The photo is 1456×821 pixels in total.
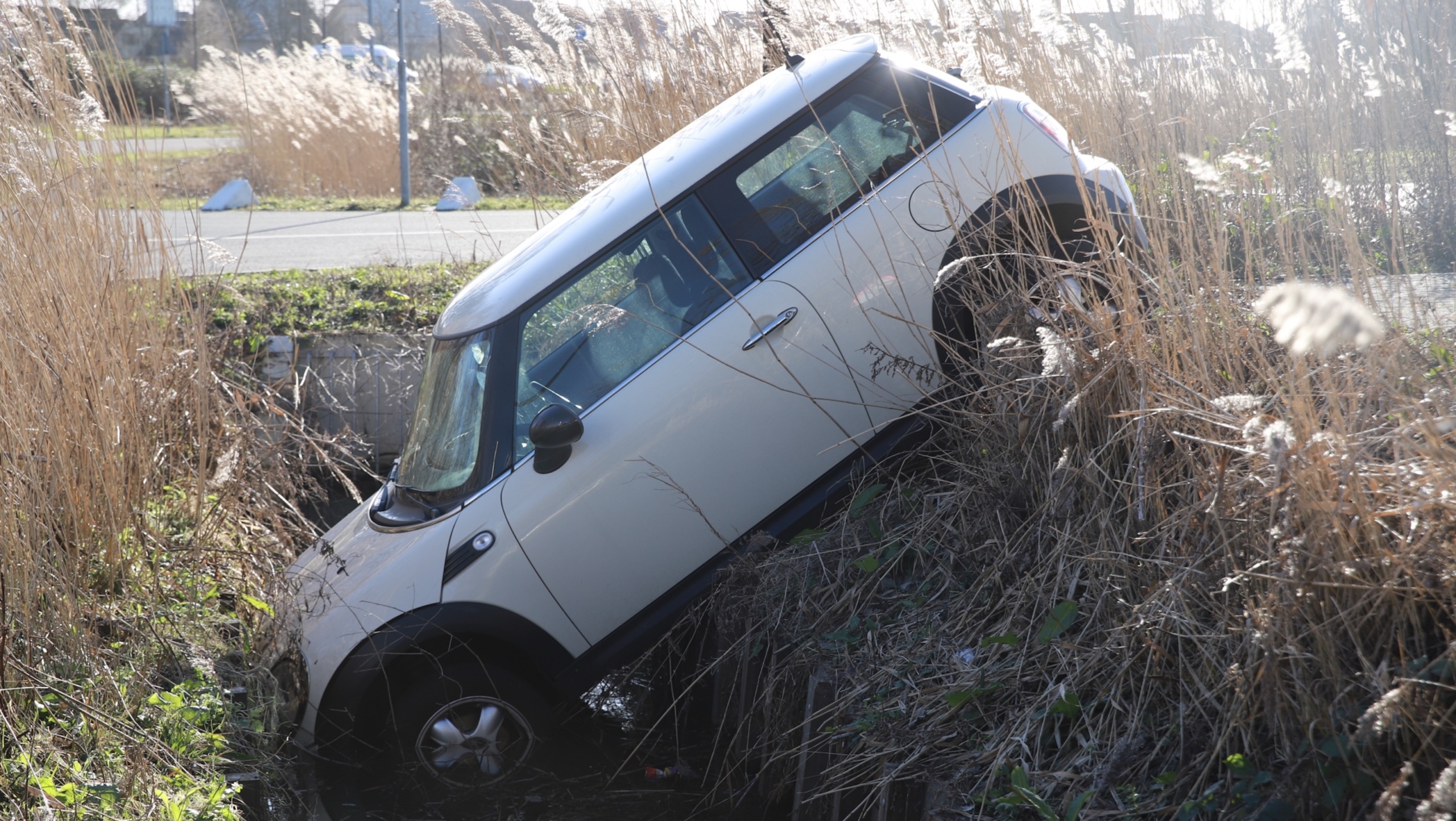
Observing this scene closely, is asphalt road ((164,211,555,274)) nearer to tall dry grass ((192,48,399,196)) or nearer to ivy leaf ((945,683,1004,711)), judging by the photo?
tall dry grass ((192,48,399,196))

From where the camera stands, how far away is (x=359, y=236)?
11680mm

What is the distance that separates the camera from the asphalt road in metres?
9.73

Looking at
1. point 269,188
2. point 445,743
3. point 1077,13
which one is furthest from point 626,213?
point 269,188

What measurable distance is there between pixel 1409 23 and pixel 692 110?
13.2ft

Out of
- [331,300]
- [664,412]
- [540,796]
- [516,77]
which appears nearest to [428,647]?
[540,796]

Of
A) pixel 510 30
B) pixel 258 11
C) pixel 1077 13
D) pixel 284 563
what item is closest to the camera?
pixel 1077 13

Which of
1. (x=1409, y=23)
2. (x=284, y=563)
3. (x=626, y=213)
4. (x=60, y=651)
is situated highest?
(x=626, y=213)

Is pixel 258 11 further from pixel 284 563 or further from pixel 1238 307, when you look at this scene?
pixel 1238 307

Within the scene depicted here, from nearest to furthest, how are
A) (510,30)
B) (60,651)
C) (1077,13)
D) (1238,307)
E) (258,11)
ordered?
(1238,307) → (60,651) → (1077,13) → (510,30) → (258,11)

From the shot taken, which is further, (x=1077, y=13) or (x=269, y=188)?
(x=269, y=188)

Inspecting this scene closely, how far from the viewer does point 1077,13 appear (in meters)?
4.79

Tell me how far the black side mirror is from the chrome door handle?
0.67m

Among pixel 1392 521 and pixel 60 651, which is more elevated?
pixel 60 651

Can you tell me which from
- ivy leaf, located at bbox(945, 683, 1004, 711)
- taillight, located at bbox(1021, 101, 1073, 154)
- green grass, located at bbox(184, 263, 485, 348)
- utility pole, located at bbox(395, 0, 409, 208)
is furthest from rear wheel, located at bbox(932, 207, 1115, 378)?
utility pole, located at bbox(395, 0, 409, 208)
